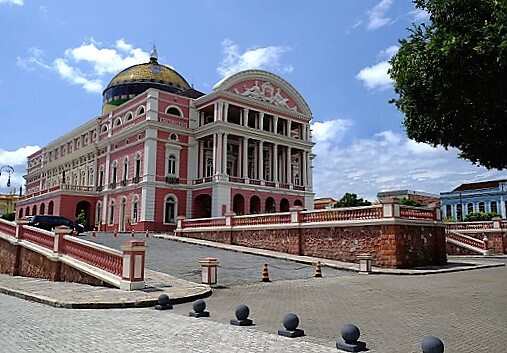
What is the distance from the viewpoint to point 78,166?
49344mm

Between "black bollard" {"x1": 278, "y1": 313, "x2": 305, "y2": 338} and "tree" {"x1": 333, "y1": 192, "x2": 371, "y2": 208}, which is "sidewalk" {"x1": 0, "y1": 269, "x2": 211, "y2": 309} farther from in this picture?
"tree" {"x1": 333, "y1": 192, "x2": 371, "y2": 208}

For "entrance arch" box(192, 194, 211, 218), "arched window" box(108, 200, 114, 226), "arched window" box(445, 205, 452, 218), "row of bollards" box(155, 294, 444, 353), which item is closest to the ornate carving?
"entrance arch" box(192, 194, 211, 218)

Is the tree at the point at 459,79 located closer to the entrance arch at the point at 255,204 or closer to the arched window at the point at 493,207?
the entrance arch at the point at 255,204

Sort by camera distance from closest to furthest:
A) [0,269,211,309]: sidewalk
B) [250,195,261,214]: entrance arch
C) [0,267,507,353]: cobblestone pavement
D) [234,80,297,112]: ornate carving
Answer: [0,267,507,353]: cobblestone pavement, [0,269,211,309]: sidewalk, [250,195,261,214]: entrance arch, [234,80,297,112]: ornate carving

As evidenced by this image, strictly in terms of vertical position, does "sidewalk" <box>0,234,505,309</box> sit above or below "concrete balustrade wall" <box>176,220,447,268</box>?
below

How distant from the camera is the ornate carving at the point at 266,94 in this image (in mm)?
39744

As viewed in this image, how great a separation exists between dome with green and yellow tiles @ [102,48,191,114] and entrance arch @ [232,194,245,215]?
16.0m

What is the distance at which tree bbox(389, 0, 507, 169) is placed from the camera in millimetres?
8250

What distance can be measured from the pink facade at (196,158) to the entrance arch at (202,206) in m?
0.08

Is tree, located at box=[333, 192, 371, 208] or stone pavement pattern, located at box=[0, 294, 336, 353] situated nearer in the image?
stone pavement pattern, located at box=[0, 294, 336, 353]

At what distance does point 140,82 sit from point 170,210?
57.7 ft

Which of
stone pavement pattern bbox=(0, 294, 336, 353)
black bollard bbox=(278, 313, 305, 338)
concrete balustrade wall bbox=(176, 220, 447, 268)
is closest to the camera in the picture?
stone pavement pattern bbox=(0, 294, 336, 353)

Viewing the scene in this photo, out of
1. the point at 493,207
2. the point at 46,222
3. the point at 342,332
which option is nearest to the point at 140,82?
the point at 46,222

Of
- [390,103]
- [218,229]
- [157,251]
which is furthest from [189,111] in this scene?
[390,103]
